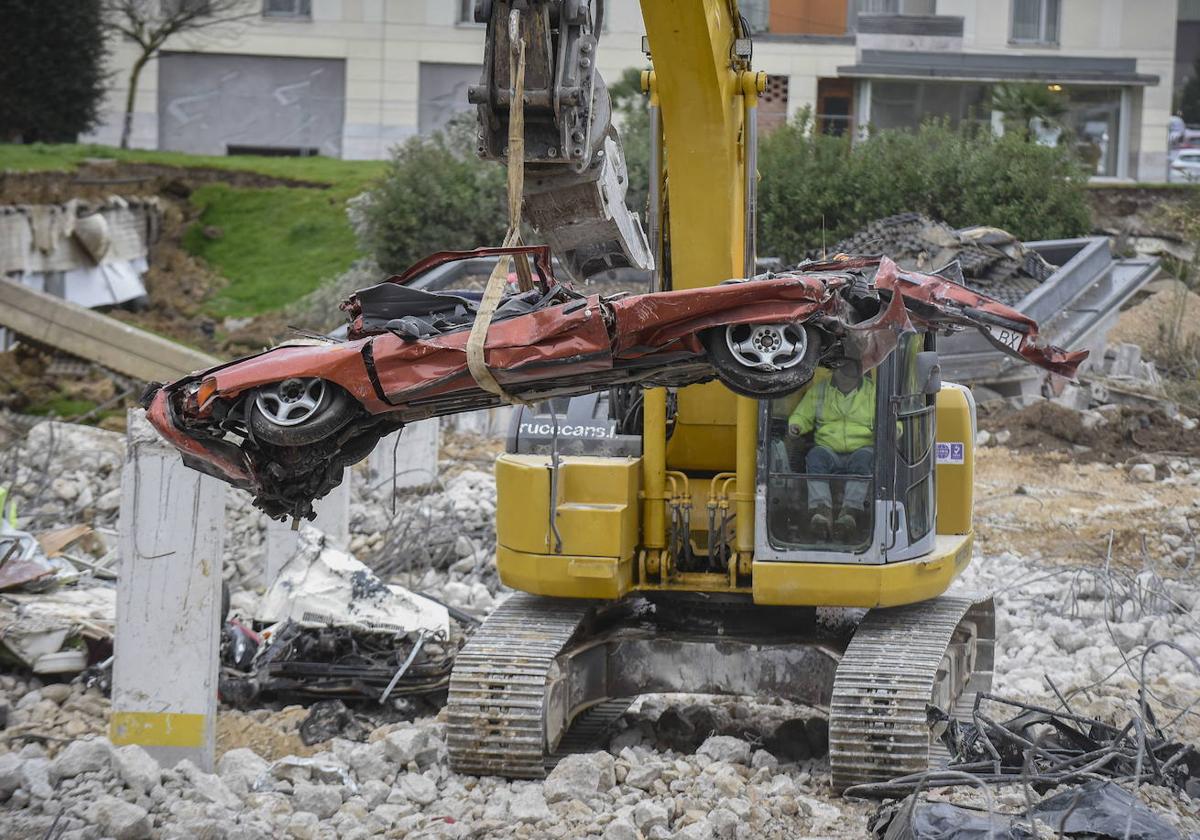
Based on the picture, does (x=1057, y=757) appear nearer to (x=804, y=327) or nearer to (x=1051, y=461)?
(x=804, y=327)

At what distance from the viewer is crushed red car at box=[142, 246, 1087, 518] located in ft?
20.9

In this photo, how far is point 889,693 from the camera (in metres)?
7.98

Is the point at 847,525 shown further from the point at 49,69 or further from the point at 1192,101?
the point at 1192,101

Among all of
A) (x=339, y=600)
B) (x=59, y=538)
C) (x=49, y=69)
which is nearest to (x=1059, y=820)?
(x=339, y=600)

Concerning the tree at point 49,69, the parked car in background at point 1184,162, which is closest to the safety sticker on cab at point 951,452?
the tree at point 49,69

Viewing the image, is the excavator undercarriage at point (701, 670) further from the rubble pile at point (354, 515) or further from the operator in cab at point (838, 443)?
the rubble pile at point (354, 515)

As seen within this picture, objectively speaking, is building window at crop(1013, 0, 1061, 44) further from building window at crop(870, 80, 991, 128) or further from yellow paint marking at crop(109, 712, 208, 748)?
yellow paint marking at crop(109, 712, 208, 748)

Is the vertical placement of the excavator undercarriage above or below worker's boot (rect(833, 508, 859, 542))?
below

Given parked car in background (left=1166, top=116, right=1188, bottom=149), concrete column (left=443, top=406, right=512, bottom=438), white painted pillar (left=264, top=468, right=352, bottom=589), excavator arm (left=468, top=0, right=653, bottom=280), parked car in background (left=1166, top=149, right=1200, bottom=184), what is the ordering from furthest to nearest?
parked car in background (left=1166, top=116, right=1188, bottom=149) → parked car in background (left=1166, top=149, right=1200, bottom=184) → concrete column (left=443, top=406, right=512, bottom=438) → white painted pillar (left=264, top=468, right=352, bottom=589) → excavator arm (left=468, top=0, right=653, bottom=280)

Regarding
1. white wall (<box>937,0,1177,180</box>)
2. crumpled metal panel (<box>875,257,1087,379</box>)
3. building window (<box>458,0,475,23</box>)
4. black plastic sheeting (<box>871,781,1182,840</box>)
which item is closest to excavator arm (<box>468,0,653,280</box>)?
crumpled metal panel (<box>875,257,1087,379</box>)

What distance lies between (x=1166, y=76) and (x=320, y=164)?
2139 centimetres

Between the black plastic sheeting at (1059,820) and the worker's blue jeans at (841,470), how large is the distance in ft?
6.01

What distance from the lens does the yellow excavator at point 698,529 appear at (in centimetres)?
788

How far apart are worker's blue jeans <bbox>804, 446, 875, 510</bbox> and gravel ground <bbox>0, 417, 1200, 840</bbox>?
139 cm
